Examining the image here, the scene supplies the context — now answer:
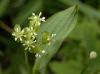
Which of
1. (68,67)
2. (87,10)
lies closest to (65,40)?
(87,10)

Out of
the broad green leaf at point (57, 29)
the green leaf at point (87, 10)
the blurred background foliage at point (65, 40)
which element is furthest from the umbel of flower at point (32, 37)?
the green leaf at point (87, 10)

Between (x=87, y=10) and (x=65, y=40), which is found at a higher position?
(x=87, y=10)

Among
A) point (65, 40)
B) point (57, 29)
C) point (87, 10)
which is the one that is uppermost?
point (57, 29)

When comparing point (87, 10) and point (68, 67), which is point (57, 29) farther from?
point (87, 10)

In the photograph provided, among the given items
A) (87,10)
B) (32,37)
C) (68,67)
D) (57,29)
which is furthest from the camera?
(87,10)

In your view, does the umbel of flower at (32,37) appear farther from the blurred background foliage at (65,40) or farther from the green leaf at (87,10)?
the green leaf at (87,10)

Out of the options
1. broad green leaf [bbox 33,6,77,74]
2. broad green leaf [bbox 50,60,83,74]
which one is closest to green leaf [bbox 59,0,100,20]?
broad green leaf [bbox 50,60,83,74]

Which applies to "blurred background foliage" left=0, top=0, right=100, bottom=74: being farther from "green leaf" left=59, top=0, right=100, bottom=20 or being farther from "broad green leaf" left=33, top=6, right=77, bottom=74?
"broad green leaf" left=33, top=6, right=77, bottom=74
